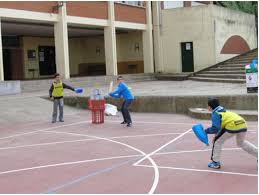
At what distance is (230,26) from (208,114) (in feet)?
67.2

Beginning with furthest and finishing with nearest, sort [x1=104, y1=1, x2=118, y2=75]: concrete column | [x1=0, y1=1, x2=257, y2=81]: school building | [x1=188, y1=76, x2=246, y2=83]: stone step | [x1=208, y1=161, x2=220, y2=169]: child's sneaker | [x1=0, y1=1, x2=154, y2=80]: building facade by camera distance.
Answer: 1. [x1=104, y1=1, x2=118, y2=75]: concrete column
2. [x1=0, y1=1, x2=257, y2=81]: school building
3. [x1=0, y1=1, x2=154, y2=80]: building facade
4. [x1=188, y1=76, x2=246, y2=83]: stone step
5. [x1=208, y1=161, x2=220, y2=169]: child's sneaker

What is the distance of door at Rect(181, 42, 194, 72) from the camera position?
34938 mm

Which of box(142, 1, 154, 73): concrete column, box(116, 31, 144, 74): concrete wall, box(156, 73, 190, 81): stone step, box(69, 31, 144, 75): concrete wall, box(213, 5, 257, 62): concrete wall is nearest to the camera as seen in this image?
box(156, 73, 190, 81): stone step

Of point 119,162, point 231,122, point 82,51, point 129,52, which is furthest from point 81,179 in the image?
point 82,51

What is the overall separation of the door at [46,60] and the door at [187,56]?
10.9 m

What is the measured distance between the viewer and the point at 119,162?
9812 mm

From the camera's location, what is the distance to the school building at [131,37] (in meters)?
31.4

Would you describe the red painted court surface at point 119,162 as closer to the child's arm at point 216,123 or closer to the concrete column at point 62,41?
the child's arm at point 216,123

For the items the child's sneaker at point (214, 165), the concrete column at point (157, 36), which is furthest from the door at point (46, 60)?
the child's sneaker at point (214, 165)

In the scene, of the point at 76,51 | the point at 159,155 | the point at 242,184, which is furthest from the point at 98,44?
the point at 242,184

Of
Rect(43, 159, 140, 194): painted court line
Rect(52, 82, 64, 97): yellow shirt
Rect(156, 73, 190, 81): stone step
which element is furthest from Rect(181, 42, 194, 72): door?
Rect(43, 159, 140, 194): painted court line

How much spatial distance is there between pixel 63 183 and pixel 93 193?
91 centimetres

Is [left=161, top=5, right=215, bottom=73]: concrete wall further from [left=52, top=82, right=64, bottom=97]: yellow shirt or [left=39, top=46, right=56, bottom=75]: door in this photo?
[left=52, top=82, right=64, bottom=97]: yellow shirt

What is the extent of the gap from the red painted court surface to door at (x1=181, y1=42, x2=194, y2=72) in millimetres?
19725
